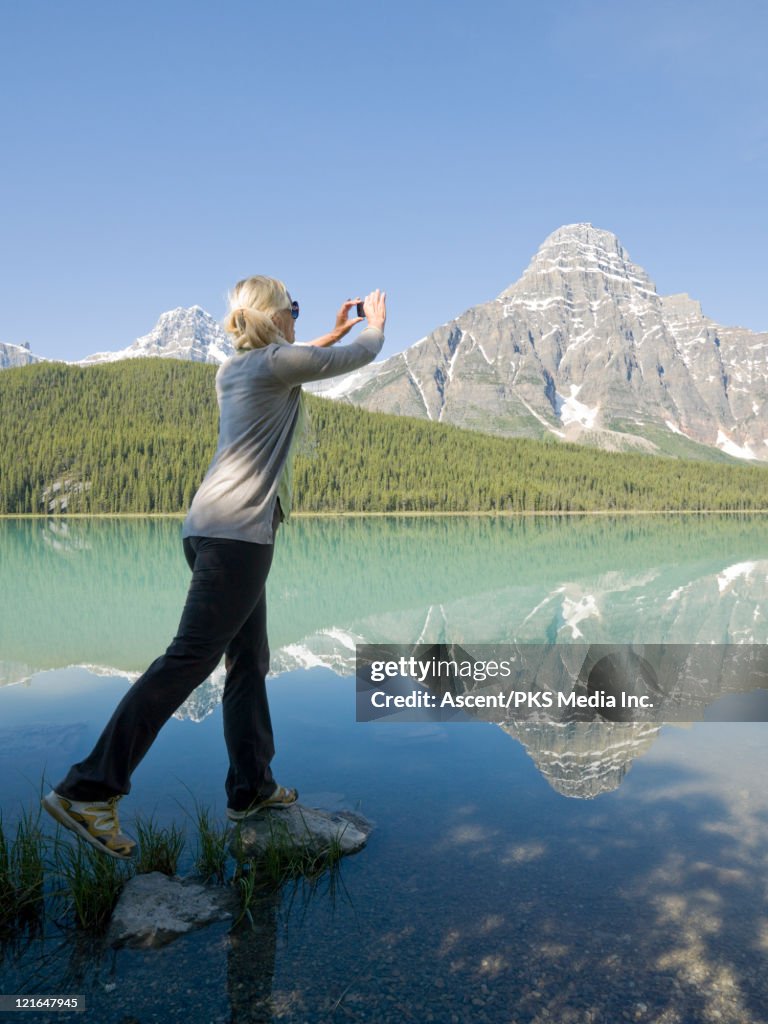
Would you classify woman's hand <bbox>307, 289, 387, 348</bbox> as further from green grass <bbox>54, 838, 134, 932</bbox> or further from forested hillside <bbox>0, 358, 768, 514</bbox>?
forested hillside <bbox>0, 358, 768, 514</bbox>

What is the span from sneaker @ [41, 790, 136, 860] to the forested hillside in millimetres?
110175

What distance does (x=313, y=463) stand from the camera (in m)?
130

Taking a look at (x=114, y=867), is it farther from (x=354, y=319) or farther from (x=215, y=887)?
(x=354, y=319)

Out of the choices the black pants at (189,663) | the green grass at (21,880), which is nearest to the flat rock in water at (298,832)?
the black pants at (189,663)

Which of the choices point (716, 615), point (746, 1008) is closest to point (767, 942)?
point (746, 1008)

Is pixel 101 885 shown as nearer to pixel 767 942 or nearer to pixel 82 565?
pixel 767 942

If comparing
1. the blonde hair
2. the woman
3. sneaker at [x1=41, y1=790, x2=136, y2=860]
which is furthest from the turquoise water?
the blonde hair

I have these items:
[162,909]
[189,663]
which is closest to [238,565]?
[189,663]

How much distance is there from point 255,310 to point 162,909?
9.68ft

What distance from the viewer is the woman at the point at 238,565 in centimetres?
376

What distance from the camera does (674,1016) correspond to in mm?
2775

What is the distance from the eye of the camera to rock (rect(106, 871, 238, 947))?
331 cm

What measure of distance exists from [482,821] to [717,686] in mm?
5102


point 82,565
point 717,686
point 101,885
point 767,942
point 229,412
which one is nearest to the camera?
point 767,942
